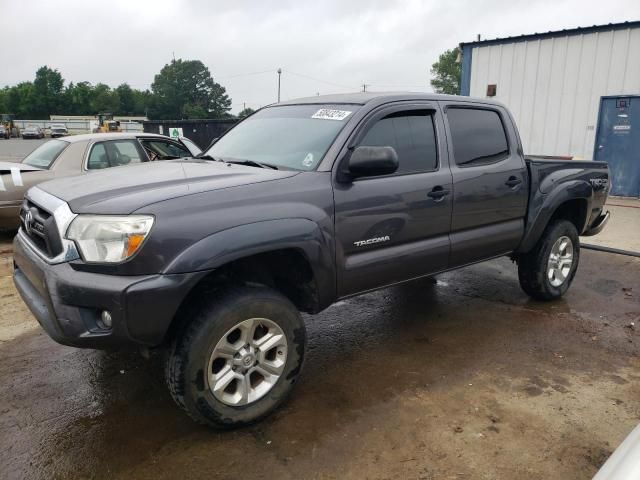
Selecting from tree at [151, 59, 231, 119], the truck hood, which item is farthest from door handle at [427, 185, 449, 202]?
tree at [151, 59, 231, 119]

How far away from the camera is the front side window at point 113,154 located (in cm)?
678

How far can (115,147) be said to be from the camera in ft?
22.9

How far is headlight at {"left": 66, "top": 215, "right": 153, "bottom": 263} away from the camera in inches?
93.0

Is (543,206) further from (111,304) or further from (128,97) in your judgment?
(128,97)

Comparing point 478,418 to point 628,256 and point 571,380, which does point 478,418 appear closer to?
point 571,380

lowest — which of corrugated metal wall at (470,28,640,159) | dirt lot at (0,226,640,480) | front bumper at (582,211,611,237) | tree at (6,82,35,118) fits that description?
dirt lot at (0,226,640,480)

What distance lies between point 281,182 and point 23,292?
1.60 m

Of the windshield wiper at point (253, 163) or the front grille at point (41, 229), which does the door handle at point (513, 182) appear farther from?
the front grille at point (41, 229)

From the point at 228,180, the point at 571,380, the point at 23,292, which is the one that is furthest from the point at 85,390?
the point at 571,380

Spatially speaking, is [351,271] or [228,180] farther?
[351,271]

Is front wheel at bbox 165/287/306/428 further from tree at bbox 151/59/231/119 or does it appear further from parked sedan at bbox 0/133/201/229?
tree at bbox 151/59/231/119

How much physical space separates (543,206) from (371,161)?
2.25 meters

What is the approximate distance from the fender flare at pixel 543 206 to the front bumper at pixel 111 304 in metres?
3.12

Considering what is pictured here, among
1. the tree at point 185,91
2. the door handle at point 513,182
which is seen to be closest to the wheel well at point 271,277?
the door handle at point 513,182
